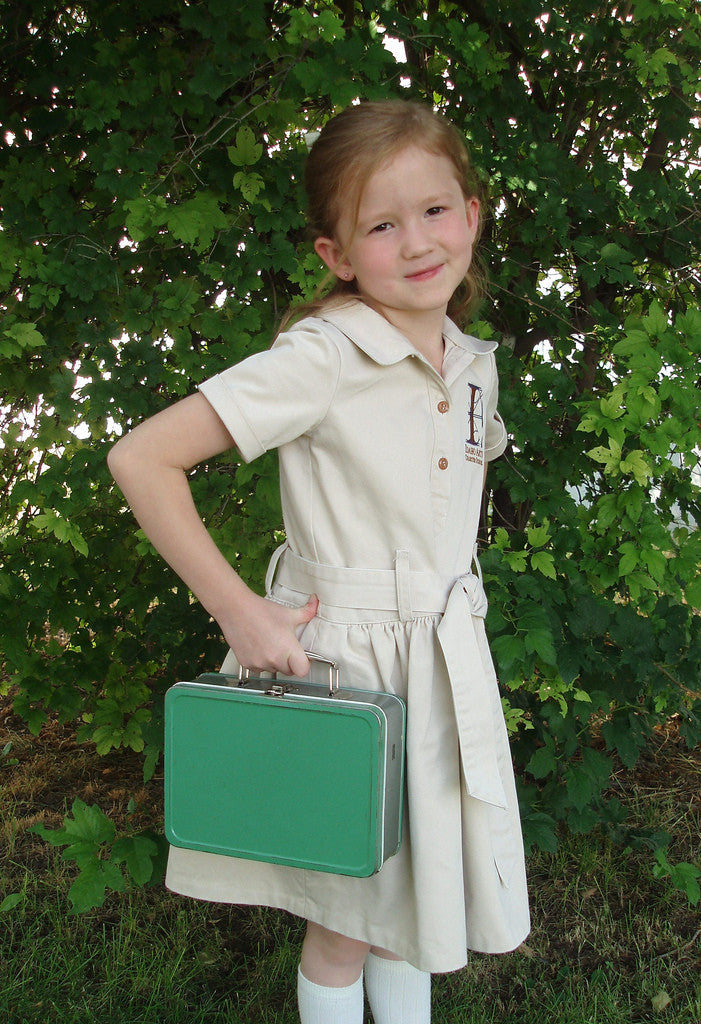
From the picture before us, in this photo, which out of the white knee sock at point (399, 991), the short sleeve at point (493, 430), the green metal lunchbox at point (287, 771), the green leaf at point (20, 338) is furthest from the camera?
the green leaf at point (20, 338)

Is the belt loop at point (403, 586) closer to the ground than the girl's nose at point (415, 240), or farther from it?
closer to the ground

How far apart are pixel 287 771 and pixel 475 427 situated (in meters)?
0.67

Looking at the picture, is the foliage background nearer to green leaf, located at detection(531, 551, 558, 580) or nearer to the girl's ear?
green leaf, located at detection(531, 551, 558, 580)

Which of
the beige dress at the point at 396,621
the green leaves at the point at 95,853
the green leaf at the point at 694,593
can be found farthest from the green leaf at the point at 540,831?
the green leaves at the point at 95,853

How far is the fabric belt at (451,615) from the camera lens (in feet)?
4.47

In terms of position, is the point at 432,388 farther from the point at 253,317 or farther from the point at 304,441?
the point at 253,317

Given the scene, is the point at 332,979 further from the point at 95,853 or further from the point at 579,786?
the point at 579,786

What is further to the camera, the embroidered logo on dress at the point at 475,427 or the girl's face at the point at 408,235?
the embroidered logo on dress at the point at 475,427

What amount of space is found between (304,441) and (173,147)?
1.05m

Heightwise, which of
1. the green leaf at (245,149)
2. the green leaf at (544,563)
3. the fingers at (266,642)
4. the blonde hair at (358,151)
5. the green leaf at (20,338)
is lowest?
the green leaf at (544,563)

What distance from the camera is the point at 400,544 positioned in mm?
1413

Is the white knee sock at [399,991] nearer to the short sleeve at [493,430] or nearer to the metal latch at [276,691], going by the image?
the metal latch at [276,691]

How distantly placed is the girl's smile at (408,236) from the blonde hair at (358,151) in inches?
0.7

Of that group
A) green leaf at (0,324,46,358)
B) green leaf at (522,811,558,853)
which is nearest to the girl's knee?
green leaf at (522,811,558,853)
